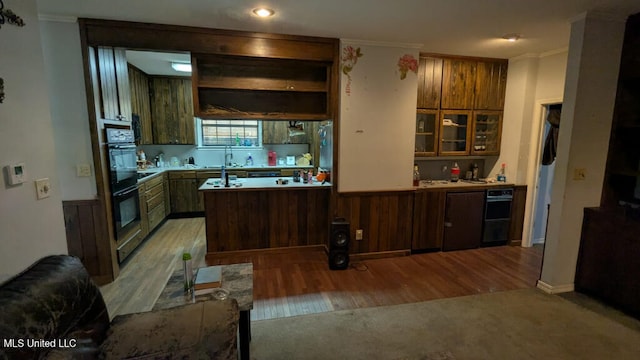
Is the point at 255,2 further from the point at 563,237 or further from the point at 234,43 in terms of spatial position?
the point at 563,237

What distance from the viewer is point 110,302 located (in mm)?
2719

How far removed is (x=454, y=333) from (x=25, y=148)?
293cm

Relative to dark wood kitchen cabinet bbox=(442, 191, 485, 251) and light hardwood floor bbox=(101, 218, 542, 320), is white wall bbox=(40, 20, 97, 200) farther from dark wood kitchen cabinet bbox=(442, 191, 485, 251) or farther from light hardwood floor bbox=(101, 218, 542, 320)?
dark wood kitchen cabinet bbox=(442, 191, 485, 251)

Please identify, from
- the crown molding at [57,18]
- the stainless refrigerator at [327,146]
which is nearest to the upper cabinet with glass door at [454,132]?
the stainless refrigerator at [327,146]

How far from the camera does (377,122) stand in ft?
11.6

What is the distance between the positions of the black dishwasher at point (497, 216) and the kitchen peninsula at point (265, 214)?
2.12m

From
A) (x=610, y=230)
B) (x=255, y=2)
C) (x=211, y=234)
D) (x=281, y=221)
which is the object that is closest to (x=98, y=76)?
(x=255, y=2)

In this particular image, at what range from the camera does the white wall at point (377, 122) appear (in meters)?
3.41

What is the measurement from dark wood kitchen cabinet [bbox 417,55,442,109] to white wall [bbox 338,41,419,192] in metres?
0.30

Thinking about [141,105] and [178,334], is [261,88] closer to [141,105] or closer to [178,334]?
[178,334]

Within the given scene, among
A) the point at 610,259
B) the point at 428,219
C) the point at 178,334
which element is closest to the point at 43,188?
the point at 178,334

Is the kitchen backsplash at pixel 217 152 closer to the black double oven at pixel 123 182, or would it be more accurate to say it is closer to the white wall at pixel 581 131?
the black double oven at pixel 123 182

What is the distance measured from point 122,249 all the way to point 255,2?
2.89 metres

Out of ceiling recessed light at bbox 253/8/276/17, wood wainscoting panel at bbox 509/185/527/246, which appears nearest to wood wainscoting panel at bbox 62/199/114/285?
ceiling recessed light at bbox 253/8/276/17
